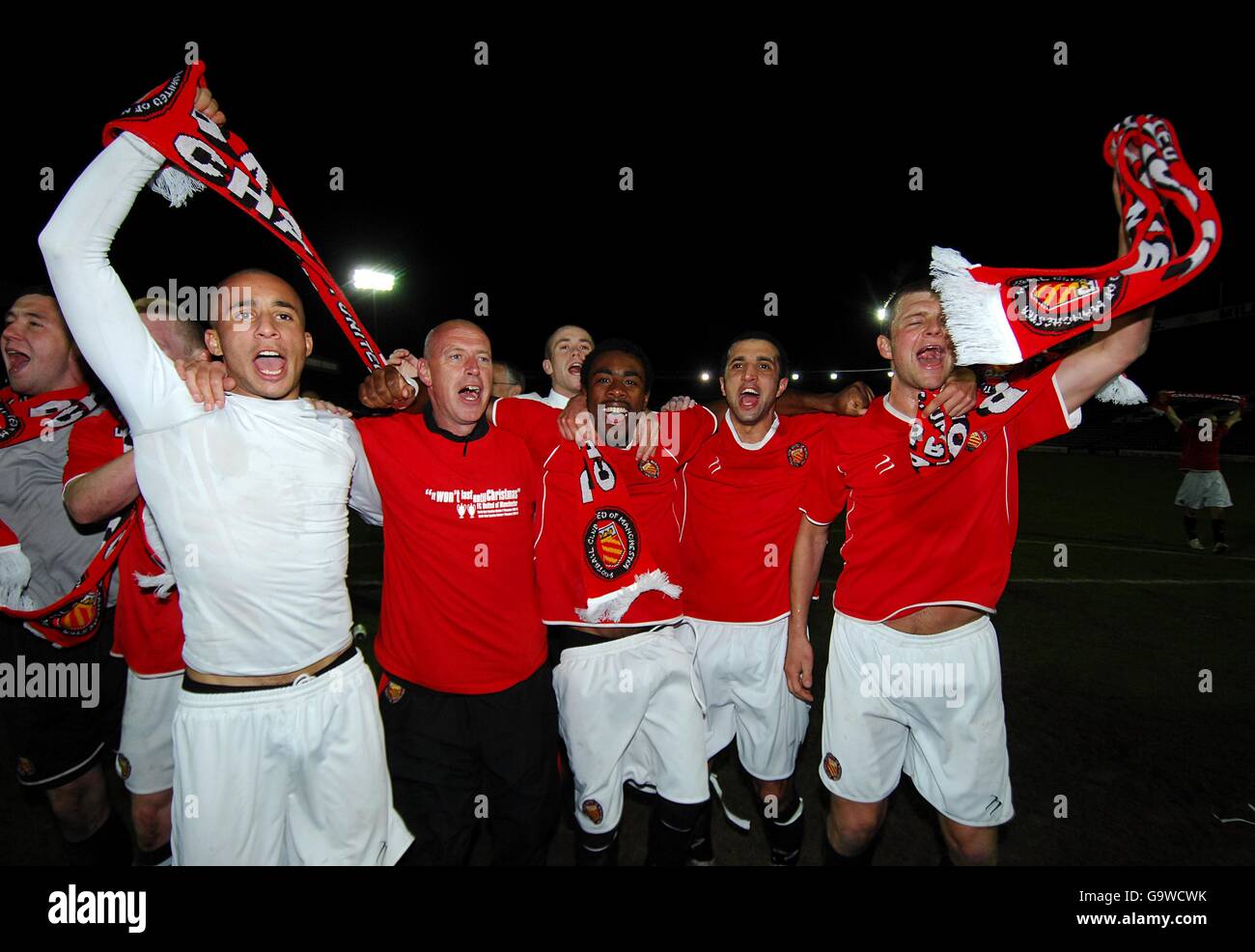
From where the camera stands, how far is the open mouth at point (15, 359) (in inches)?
124

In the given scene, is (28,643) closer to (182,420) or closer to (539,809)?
(182,420)

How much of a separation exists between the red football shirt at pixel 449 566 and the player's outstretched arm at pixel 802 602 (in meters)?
1.31

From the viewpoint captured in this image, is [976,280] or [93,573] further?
[93,573]

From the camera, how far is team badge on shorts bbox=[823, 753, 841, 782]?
292 centimetres

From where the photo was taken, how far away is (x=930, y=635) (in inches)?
→ 110

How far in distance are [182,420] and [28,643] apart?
2255mm

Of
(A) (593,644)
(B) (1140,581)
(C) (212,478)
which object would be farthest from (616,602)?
(B) (1140,581)

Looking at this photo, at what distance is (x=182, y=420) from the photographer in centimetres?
199

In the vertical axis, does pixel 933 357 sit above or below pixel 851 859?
above

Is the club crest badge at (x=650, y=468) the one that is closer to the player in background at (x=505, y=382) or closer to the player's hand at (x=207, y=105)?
the player in background at (x=505, y=382)

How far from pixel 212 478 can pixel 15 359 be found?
2.20 meters

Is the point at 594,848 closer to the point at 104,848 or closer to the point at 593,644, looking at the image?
the point at 593,644

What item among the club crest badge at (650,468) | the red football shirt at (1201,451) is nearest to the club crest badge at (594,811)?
the club crest badge at (650,468)
